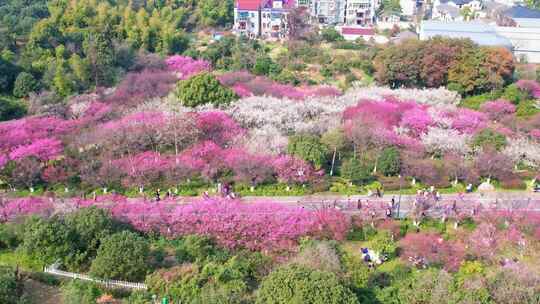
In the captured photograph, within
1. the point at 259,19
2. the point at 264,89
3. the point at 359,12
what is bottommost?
the point at 264,89

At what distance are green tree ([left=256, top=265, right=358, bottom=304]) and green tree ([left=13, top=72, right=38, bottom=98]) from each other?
26.6 metres

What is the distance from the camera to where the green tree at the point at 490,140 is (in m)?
24.8

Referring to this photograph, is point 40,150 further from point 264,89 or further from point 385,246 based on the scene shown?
point 385,246

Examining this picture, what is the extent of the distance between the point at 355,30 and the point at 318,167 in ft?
104

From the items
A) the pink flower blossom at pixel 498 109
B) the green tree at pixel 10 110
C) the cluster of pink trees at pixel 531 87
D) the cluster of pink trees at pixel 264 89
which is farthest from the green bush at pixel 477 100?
the green tree at pixel 10 110

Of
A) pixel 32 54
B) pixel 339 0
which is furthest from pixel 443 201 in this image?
pixel 339 0

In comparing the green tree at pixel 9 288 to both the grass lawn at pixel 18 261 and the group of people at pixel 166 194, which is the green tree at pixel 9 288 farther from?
the group of people at pixel 166 194

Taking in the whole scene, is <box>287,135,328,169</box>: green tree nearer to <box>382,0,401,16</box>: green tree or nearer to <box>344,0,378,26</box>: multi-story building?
<box>344,0,378,26</box>: multi-story building

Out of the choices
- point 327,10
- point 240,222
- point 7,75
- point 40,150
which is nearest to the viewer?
point 240,222

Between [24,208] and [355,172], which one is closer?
[24,208]

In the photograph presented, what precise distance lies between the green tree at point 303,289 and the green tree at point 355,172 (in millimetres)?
9431

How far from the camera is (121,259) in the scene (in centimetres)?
1639

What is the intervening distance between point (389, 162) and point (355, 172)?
1794 mm

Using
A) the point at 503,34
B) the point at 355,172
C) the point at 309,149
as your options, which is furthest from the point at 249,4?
the point at 355,172
